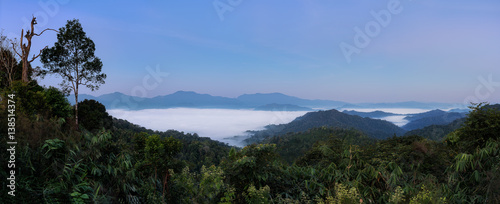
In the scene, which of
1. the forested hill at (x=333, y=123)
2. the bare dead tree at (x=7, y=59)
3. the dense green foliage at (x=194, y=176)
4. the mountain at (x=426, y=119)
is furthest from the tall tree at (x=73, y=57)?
the mountain at (x=426, y=119)

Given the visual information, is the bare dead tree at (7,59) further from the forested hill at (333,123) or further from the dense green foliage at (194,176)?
the forested hill at (333,123)

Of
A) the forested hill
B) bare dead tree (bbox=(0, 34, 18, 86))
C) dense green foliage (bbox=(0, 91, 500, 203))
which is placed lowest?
the forested hill

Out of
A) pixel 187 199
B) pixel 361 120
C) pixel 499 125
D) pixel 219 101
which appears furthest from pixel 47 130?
pixel 219 101

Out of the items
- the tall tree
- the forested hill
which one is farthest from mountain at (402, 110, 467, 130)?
the tall tree

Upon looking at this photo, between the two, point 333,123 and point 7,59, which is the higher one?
point 7,59

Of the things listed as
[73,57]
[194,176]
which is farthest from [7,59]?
[194,176]

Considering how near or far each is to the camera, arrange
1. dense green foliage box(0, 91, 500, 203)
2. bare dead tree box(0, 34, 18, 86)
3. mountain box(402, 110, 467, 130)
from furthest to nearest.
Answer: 1. mountain box(402, 110, 467, 130)
2. bare dead tree box(0, 34, 18, 86)
3. dense green foliage box(0, 91, 500, 203)

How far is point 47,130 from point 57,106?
15.5ft

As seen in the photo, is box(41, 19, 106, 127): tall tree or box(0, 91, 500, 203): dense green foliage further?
box(41, 19, 106, 127): tall tree

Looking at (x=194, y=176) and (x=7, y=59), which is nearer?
(x=194, y=176)

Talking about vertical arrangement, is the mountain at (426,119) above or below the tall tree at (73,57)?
below

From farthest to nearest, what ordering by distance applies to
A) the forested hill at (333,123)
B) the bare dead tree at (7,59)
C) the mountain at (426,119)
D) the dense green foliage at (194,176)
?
the mountain at (426,119), the forested hill at (333,123), the bare dead tree at (7,59), the dense green foliage at (194,176)

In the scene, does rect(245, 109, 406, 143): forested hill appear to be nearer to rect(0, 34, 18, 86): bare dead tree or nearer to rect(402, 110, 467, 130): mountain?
rect(402, 110, 467, 130): mountain

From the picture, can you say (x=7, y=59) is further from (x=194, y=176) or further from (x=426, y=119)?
(x=426, y=119)
